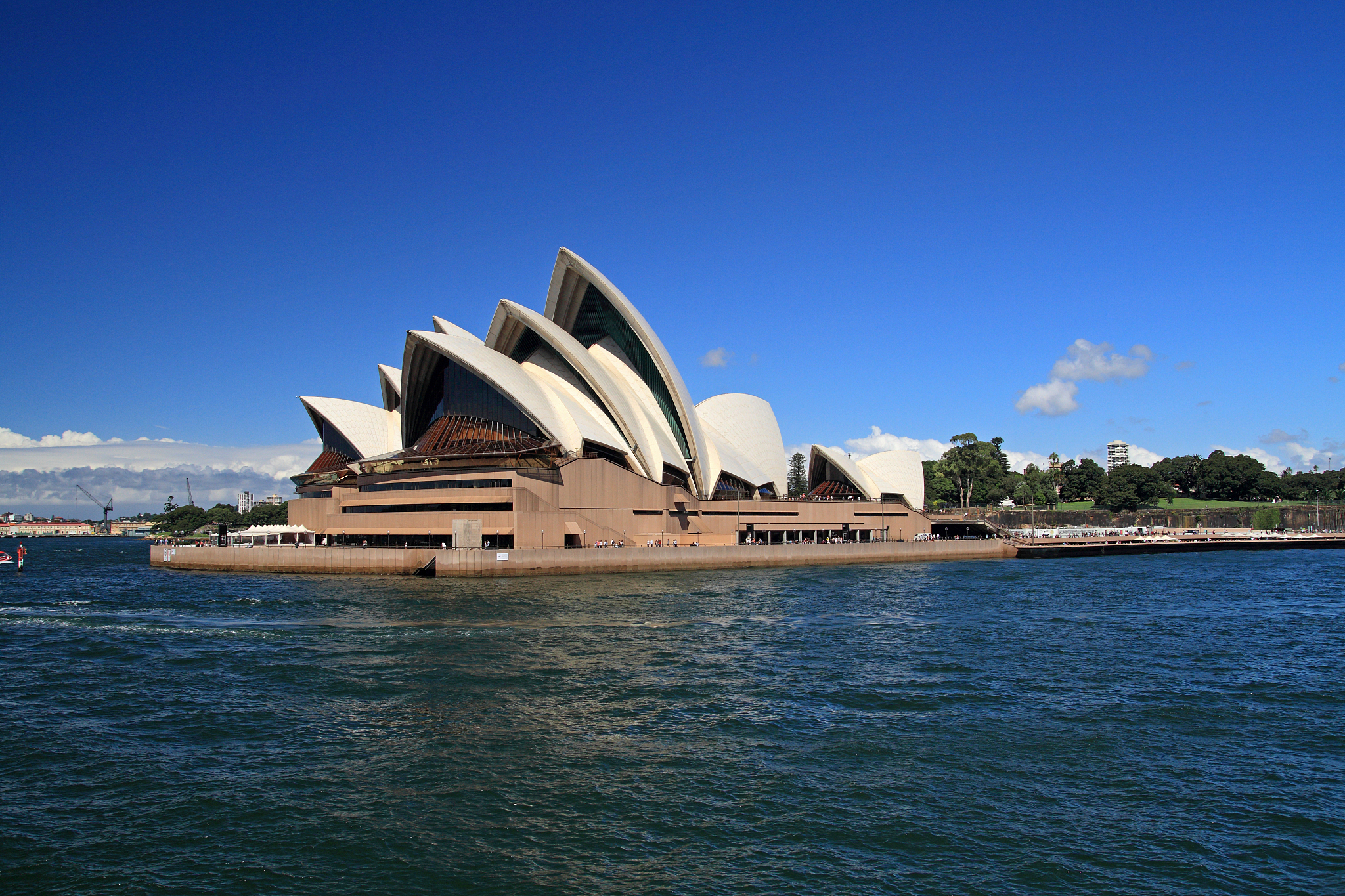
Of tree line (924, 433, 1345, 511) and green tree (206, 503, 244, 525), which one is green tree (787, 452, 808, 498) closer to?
Result: tree line (924, 433, 1345, 511)

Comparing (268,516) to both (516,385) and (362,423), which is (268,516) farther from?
(516,385)

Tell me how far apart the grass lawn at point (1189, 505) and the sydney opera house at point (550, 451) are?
80280 millimetres

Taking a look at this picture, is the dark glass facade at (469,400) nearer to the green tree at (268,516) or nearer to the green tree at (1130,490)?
the green tree at (268,516)

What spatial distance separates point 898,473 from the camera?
249ft

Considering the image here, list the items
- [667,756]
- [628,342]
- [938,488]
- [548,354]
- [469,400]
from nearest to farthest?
[667,756] → [469,400] → [548,354] → [628,342] → [938,488]

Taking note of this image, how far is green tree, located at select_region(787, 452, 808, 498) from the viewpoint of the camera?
475 ft

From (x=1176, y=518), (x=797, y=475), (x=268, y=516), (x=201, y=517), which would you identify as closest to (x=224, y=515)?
(x=201, y=517)

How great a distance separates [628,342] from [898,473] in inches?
1200

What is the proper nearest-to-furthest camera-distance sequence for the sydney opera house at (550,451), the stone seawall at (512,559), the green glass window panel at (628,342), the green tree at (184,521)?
1. the stone seawall at (512,559)
2. the sydney opera house at (550,451)
3. the green glass window panel at (628,342)
4. the green tree at (184,521)

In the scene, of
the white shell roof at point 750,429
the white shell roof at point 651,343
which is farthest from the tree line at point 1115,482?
the white shell roof at point 651,343

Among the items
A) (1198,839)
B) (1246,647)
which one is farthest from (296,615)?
(1246,647)

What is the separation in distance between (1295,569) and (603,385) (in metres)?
46.8

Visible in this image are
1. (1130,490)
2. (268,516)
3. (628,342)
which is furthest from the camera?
(268,516)

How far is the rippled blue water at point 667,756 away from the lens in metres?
10.1
